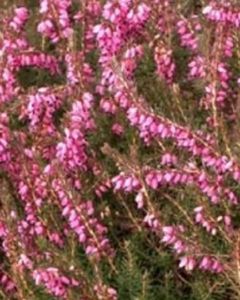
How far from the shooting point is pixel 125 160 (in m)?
3.28

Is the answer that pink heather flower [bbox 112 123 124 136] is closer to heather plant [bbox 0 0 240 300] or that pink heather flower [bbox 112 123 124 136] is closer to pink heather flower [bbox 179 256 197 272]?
heather plant [bbox 0 0 240 300]

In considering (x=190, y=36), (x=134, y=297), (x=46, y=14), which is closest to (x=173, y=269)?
(x=134, y=297)

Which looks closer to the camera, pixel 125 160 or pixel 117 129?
pixel 125 160

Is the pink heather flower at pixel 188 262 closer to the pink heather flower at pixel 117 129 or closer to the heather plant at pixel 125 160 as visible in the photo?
the heather plant at pixel 125 160

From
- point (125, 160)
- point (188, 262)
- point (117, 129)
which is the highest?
point (125, 160)

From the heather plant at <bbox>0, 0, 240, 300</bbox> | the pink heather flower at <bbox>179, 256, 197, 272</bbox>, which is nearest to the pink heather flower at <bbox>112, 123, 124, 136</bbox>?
the heather plant at <bbox>0, 0, 240, 300</bbox>

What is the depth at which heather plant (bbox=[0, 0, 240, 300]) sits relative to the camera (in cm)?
332

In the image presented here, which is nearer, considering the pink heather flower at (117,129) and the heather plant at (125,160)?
the heather plant at (125,160)

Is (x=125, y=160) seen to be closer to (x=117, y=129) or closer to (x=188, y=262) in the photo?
(x=188, y=262)

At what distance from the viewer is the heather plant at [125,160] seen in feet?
10.9

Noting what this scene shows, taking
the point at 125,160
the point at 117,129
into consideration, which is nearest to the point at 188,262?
the point at 125,160

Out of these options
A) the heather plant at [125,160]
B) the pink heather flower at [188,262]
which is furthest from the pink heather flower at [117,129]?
the pink heather flower at [188,262]

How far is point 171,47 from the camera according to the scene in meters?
4.18

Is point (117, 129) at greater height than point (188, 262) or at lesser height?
greater
